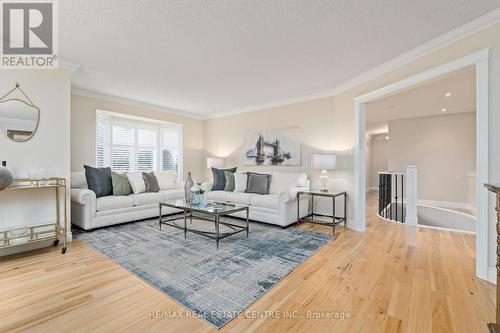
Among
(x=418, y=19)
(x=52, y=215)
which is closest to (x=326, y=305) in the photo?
(x=418, y=19)

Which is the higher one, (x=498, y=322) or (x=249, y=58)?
(x=249, y=58)

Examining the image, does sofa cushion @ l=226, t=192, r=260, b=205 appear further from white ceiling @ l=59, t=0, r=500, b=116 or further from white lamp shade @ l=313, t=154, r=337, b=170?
white ceiling @ l=59, t=0, r=500, b=116

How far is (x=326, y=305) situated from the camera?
1.79m

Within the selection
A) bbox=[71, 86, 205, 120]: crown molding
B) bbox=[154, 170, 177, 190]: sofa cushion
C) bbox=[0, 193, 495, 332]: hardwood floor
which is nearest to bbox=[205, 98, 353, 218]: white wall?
bbox=[71, 86, 205, 120]: crown molding

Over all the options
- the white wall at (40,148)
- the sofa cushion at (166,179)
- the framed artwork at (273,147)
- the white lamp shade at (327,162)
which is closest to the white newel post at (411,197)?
the white lamp shade at (327,162)

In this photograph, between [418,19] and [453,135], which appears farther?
[453,135]

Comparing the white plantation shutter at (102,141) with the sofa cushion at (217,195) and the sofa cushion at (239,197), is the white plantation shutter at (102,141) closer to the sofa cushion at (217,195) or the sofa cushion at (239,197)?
the sofa cushion at (217,195)

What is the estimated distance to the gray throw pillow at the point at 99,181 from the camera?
13.0 feet

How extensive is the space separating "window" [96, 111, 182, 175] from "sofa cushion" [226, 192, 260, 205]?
2.23 meters

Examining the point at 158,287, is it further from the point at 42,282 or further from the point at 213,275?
the point at 42,282

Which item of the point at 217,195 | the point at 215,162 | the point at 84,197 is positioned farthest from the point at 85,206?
the point at 215,162

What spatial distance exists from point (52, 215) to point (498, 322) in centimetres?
446

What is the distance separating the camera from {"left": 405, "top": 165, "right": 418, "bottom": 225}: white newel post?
431cm

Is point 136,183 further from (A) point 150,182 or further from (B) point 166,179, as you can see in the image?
(B) point 166,179
